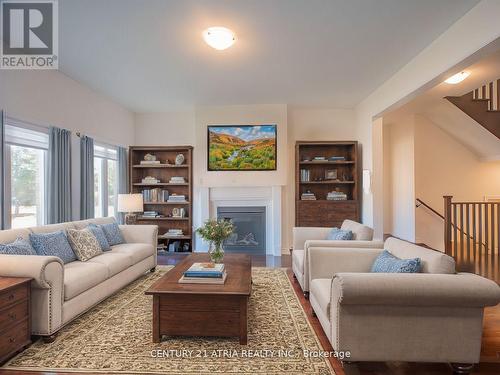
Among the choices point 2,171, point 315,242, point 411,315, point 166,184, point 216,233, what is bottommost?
point 411,315

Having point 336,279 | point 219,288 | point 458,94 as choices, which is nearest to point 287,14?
point 336,279

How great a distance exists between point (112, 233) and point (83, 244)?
32.7 inches

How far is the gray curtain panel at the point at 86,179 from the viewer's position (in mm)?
4672

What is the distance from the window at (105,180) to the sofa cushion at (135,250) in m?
1.56

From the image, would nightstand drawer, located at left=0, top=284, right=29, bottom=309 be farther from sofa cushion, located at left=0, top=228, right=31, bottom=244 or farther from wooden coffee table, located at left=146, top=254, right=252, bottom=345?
wooden coffee table, located at left=146, top=254, right=252, bottom=345

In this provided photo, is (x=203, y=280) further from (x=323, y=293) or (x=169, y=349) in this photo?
(x=323, y=293)

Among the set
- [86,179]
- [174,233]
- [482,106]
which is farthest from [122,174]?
[482,106]

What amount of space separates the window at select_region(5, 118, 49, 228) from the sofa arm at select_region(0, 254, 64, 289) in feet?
4.53

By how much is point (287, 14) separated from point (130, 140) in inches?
184

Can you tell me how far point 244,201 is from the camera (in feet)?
20.2

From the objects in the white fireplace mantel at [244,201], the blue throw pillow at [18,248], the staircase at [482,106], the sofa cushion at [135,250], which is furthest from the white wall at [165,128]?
the staircase at [482,106]

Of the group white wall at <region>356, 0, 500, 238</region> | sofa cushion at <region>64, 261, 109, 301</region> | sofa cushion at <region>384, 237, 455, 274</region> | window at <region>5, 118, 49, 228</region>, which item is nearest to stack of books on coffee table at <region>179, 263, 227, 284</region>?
sofa cushion at <region>64, 261, 109, 301</region>

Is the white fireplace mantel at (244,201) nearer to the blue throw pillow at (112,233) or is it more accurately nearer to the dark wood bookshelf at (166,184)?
the dark wood bookshelf at (166,184)

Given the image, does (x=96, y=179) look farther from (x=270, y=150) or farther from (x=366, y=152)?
(x=366, y=152)
